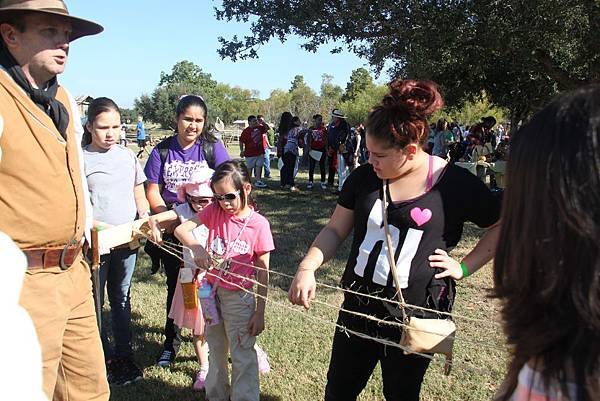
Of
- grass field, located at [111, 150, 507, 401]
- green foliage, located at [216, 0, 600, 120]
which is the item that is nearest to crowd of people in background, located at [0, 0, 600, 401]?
grass field, located at [111, 150, 507, 401]

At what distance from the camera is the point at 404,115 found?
214 centimetres

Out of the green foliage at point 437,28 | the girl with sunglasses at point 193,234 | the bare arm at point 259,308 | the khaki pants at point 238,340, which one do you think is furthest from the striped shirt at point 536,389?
the green foliage at point 437,28

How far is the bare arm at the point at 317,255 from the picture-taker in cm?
223

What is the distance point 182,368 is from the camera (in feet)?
12.8

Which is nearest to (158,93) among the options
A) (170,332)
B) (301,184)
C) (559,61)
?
(301,184)

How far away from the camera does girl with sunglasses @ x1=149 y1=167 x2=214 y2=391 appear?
3.39 meters

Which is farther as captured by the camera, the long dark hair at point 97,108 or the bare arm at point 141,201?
the bare arm at point 141,201

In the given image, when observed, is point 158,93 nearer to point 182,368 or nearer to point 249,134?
point 249,134

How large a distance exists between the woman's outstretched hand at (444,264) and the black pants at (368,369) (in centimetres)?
39

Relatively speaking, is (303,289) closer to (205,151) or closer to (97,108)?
(205,151)

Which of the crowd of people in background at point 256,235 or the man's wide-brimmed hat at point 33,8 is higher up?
the man's wide-brimmed hat at point 33,8

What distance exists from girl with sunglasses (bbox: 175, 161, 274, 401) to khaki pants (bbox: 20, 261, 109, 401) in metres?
0.73

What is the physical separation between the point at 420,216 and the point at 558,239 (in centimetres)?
122

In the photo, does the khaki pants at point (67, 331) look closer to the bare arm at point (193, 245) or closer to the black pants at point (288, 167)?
the bare arm at point (193, 245)
